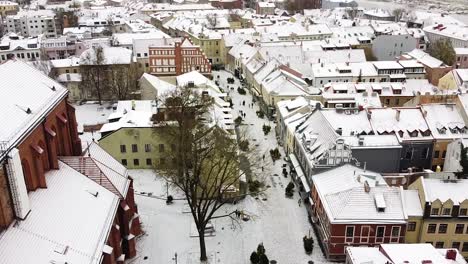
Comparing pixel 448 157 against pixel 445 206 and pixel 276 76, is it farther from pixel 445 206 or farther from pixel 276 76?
pixel 276 76

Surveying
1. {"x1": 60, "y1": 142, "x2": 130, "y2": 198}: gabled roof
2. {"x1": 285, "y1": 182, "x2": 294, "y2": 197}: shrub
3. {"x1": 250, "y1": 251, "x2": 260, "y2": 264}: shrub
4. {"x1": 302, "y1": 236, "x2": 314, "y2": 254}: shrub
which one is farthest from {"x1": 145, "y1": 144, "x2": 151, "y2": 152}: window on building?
{"x1": 302, "y1": 236, "x2": 314, "y2": 254}: shrub

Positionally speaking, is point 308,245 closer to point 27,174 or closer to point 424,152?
point 424,152

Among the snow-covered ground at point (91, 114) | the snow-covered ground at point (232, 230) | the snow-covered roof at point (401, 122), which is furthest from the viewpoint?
the snow-covered ground at point (91, 114)

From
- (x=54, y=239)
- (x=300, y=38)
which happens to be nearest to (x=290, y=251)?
(x=54, y=239)

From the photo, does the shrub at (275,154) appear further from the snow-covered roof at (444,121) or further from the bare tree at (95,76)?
the bare tree at (95,76)

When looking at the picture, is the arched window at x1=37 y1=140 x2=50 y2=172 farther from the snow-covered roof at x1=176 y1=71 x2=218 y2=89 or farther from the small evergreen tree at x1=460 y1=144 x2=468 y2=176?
the snow-covered roof at x1=176 y1=71 x2=218 y2=89

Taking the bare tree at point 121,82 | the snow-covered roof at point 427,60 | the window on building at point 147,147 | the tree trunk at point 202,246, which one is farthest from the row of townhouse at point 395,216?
the snow-covered roof at point 427,60
